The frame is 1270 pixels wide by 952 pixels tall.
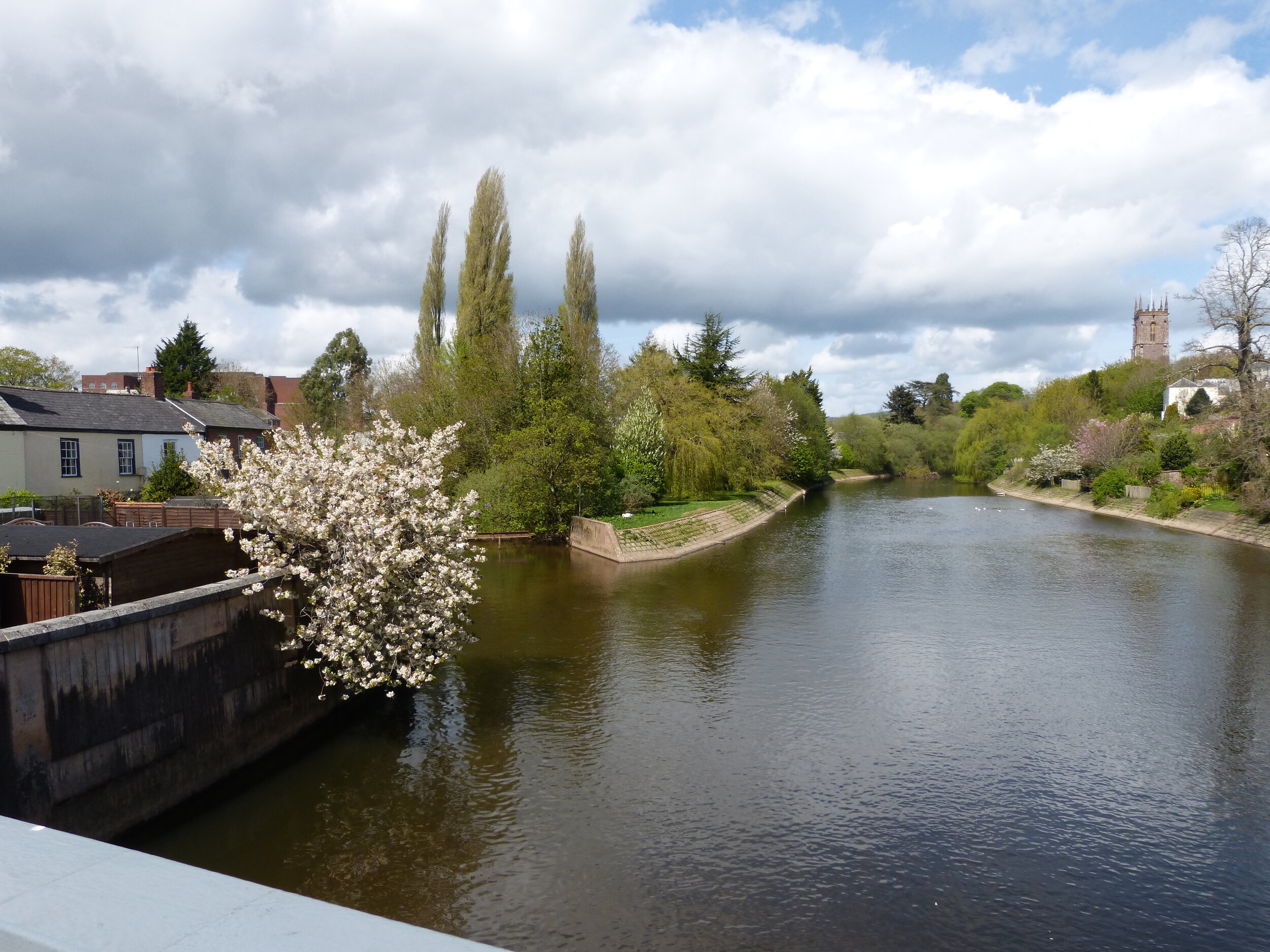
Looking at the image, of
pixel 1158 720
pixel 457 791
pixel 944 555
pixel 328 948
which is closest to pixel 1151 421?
pixel 944 555

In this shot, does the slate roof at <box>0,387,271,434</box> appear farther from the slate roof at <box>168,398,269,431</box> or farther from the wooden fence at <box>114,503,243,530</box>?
the wooden fence at <box>114,503,243,530</box>

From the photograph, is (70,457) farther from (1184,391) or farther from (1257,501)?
(1184,391)

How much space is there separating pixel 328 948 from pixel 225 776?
12.6 meters

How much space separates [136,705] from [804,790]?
9964mm

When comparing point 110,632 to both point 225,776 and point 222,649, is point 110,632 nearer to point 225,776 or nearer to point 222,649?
point 222,649

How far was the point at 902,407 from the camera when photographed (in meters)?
123

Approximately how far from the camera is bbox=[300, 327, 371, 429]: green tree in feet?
254

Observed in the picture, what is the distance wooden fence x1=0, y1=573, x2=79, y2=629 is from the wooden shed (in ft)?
0.74

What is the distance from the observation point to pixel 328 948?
90.0 inches

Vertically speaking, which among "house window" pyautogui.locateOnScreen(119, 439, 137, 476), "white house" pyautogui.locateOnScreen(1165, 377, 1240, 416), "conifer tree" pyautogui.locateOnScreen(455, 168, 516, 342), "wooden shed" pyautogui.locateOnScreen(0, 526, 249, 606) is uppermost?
"conifer tree" pyautogui.locateOnScreen(455, 168, 516, 342)

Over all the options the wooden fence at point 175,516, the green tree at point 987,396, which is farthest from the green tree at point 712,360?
the green tree at point 987,396

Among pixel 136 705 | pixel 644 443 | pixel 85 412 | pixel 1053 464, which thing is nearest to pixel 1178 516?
pixel 1053 464

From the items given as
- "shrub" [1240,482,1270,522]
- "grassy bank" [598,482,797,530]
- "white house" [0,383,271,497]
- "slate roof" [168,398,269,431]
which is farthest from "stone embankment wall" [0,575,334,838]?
"shrub" [1240,482,1270,522]

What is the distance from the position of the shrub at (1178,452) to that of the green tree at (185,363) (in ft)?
241
